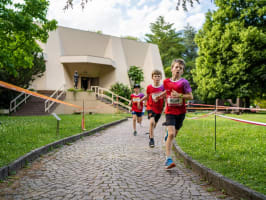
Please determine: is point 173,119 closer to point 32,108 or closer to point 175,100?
point 175,100

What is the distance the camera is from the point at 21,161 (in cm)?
450

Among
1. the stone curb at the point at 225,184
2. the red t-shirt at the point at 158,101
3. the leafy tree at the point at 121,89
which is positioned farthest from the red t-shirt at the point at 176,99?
the leafy tree at the point at 121,89

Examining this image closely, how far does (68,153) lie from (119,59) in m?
25.5

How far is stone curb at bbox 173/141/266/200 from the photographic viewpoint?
281 centimetres

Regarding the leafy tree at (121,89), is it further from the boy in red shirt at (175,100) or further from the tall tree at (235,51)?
the boy in red shirt at (175,100)

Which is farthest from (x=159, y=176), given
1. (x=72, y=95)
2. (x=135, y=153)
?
(x=72, y=95)

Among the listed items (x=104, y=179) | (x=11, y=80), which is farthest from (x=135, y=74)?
(x=104, y=179)

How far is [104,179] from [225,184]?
1.81 metres

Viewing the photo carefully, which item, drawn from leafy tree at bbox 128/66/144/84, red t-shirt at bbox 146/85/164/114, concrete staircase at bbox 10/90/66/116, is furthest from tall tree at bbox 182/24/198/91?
red t-shirt at bbox 146/85/164/114

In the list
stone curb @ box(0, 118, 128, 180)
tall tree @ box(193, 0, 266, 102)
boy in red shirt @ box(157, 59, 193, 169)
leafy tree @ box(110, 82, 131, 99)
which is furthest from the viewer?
leafy tree @ box(110, 82, 131, 99)

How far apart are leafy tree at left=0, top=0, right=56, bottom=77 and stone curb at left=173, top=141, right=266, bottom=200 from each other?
10712 millimetres

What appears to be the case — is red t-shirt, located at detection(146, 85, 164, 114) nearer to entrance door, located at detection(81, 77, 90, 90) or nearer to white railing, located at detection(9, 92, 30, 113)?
white railing, located at detection(9, 92, 30, 113)

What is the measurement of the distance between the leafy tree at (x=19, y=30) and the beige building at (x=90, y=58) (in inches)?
398

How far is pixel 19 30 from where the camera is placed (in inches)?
477
